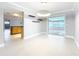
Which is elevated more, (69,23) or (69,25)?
(69,23)

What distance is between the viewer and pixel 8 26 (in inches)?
306

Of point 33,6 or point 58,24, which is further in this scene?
point 58,24

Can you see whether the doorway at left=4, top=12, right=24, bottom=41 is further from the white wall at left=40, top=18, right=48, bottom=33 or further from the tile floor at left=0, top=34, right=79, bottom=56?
the tile floor at left=0, top=34, right=79, bottom=56

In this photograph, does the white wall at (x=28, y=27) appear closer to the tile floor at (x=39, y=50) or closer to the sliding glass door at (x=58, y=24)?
the sliding glass door at (x=58, y=24)

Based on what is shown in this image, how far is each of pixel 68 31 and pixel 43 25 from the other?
273 cm

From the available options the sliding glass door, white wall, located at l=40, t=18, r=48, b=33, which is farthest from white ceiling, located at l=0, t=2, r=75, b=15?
white wall, located at l=40, t=18, r=48, b=33

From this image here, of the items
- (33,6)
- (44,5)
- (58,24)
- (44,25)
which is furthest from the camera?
(44,25)

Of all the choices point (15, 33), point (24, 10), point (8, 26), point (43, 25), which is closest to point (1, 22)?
point (24, 10)

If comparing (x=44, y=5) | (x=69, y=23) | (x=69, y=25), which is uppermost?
(x=44, y=5)

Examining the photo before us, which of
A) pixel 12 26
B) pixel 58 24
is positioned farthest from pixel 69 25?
pixel 12 26

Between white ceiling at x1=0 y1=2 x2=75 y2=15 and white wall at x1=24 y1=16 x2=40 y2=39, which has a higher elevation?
white ceiling at x1=0 y1=2 x2=75 y2=15

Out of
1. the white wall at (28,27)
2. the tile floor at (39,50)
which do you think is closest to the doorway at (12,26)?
the white wall at (28,27)

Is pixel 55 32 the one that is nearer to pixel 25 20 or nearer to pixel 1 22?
pixel 25 20

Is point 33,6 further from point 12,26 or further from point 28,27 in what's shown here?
point 12,26
